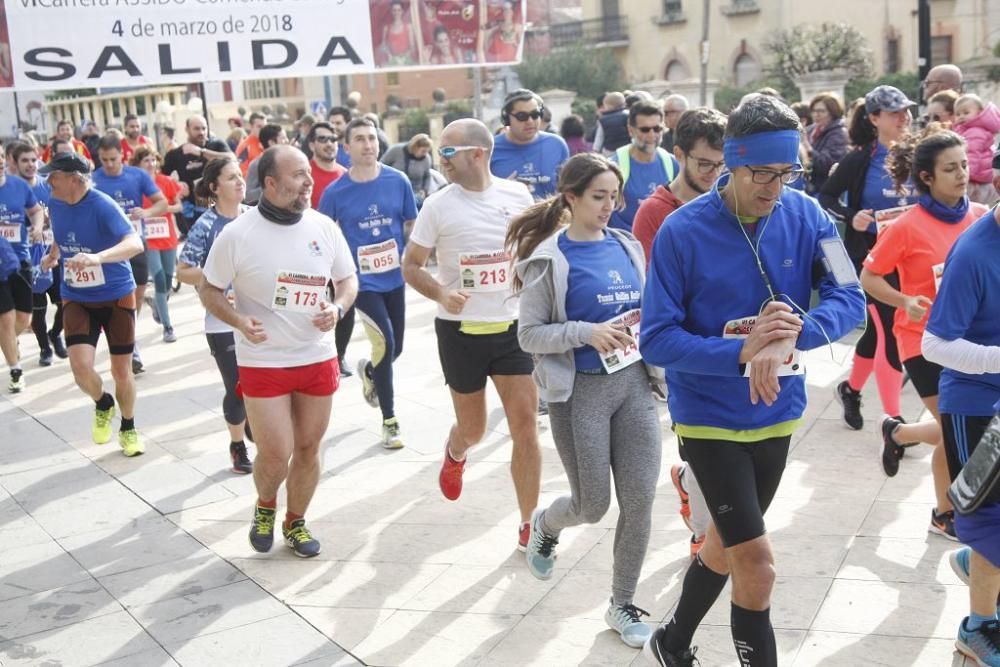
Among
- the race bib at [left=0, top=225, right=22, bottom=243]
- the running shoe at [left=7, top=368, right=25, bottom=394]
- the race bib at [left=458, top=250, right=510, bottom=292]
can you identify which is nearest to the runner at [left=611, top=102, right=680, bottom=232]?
the race bib at [left=458, top=250, right=510, bottom=292]

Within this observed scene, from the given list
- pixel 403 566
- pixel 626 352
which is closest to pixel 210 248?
pixel 403 566

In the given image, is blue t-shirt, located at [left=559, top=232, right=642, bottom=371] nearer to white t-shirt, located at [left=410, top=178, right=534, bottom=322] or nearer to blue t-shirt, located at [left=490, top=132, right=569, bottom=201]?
white t-shirt, located at [left=410, top=178, right=534, bottom=322]

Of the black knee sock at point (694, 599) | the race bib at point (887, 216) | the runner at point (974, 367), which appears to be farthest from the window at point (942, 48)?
the black knee sock at point (694, 599)

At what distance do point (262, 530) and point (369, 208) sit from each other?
9.59 ft

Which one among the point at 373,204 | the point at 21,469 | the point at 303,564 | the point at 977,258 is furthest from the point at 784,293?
the point at 21,469

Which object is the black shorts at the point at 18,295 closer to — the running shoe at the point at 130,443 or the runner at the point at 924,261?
the running shoe at the point at 130,443

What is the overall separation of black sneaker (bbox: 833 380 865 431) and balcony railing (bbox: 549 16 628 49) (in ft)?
175

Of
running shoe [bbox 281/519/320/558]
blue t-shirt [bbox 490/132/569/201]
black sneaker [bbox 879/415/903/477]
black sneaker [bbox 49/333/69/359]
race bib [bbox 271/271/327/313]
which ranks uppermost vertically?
blue t-shirt [bbox 490/132/569/201]

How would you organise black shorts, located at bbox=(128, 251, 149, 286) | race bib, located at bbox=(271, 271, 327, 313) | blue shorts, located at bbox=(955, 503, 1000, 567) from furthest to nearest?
black shorts, located at bbox=(128, 251, 149, 286) < race bib, located at bbox=(271, 271, 327, 313) < blue shorts, located at bbox=(955, 503, 1000, 567)

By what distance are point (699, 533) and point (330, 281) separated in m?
2.15

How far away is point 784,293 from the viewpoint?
12.8 ft

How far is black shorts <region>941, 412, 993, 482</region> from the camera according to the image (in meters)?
4.50

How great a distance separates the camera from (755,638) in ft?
13.0

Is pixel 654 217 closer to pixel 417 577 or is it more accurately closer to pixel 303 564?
pixel 417 577
